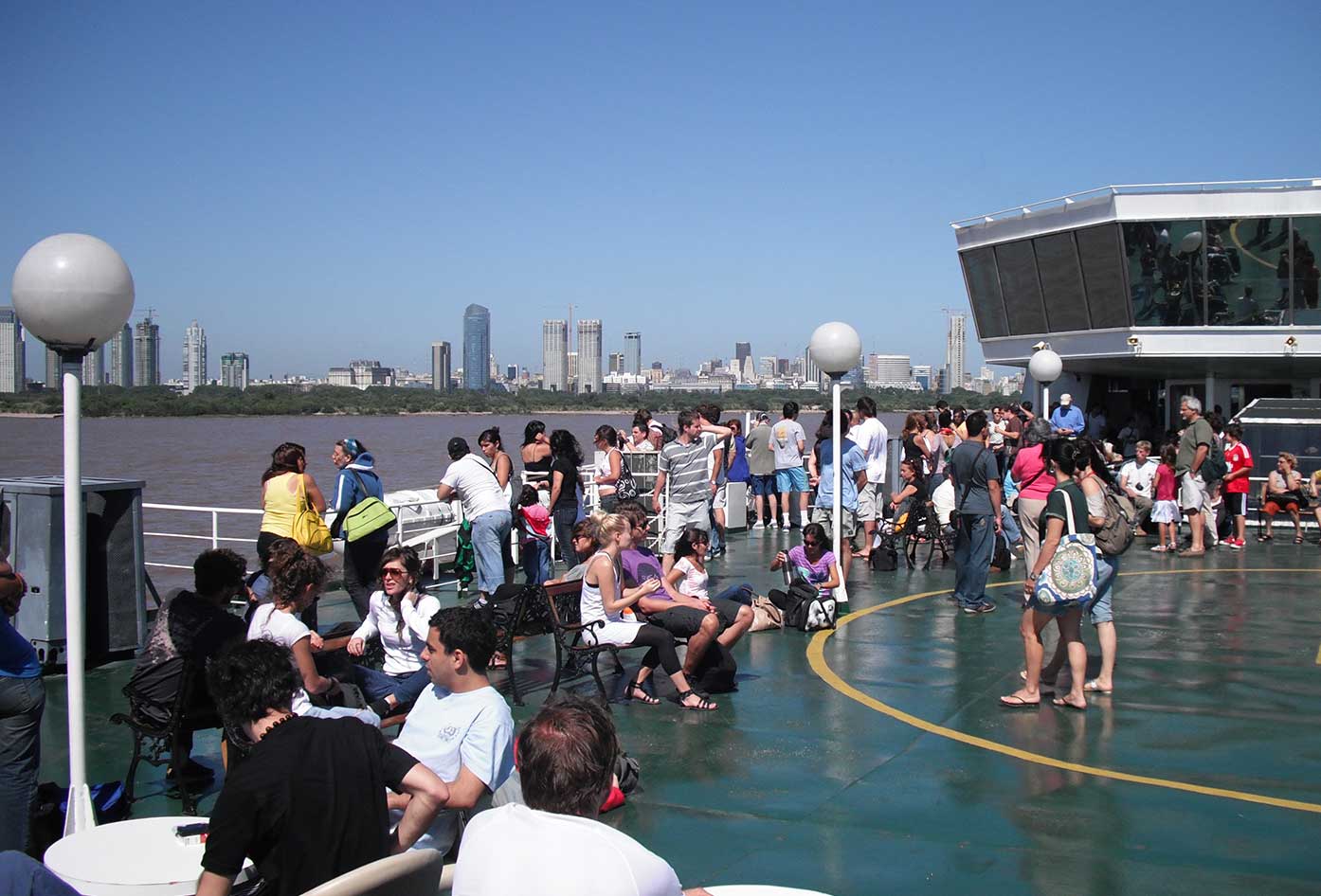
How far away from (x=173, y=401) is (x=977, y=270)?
111 meters

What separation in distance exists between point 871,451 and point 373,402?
→ 126917mm

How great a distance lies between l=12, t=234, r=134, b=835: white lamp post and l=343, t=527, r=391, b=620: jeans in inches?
149

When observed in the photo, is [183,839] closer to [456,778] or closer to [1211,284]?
[456,778]

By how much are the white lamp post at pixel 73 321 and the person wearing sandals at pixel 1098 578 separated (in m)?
5.39

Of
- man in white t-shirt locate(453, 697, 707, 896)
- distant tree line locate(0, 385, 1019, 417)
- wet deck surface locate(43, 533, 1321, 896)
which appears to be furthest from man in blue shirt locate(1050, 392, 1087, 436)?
distant tree line locate(0, 385, 1019, 417)

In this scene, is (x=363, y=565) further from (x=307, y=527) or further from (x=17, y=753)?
(x=17, y=753)

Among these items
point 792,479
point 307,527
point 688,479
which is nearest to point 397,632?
point 307,527

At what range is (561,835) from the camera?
249cm

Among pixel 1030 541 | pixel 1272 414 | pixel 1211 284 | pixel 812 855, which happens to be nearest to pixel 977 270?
pixel 1211 284

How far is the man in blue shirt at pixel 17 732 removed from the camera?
437cm

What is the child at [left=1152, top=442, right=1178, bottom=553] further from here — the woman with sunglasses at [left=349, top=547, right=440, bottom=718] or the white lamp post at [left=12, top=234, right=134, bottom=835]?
the white lamp post at [left=12, top=234, right=134, bottom=835]

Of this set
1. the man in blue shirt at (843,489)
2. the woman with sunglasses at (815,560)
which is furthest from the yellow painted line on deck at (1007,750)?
the man in blue shirt at (843,489)

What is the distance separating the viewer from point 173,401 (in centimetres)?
12138

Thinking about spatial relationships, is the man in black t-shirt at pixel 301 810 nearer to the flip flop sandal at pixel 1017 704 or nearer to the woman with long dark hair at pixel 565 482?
the flip flop sandal at pixel 1017 704
